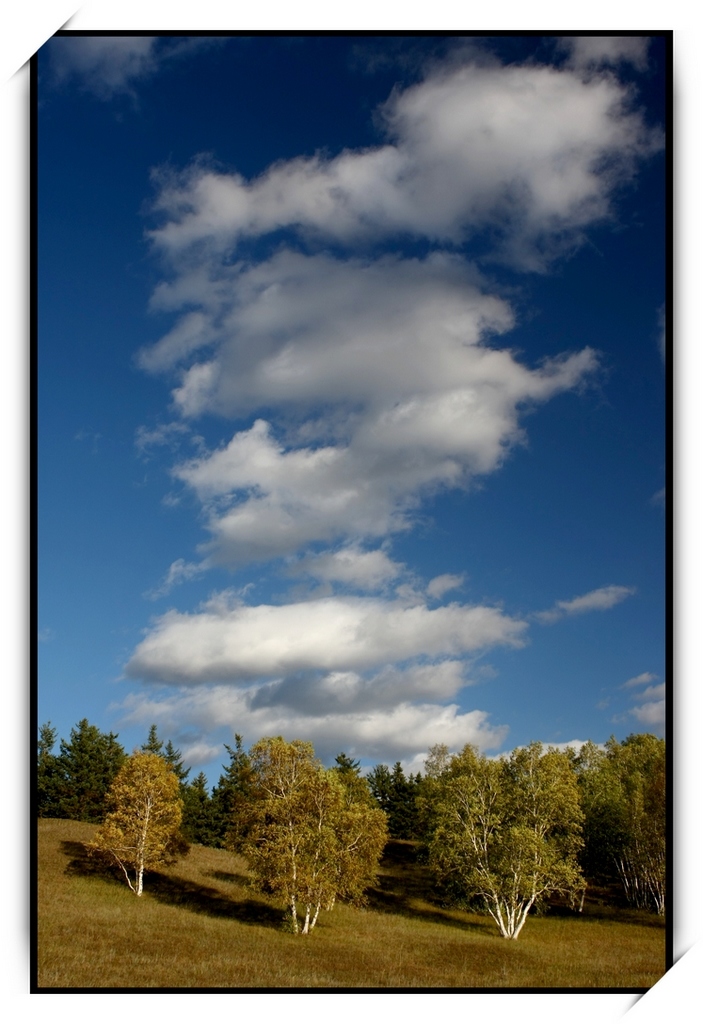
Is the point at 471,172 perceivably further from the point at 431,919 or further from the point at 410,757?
the point at 431,919

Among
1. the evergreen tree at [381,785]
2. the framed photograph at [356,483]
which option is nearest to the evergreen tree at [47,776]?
the framed photograph at [356,483]

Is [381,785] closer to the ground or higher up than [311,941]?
higher up

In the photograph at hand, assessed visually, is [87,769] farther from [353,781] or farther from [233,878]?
[353,781]

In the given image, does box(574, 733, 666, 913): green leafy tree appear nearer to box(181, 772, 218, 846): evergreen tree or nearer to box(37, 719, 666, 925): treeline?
box(37, 719, 666, 925): treeline

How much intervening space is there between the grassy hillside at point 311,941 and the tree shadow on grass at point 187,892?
0.7 inches

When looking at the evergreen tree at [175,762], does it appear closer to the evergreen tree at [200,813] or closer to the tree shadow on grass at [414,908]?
the evergreen tree at [200,813]

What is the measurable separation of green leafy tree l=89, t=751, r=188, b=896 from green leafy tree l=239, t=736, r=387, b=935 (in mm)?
1123

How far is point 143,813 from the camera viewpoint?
369 inches

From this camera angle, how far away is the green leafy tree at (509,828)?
334 inches

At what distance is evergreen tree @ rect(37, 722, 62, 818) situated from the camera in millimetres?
7184

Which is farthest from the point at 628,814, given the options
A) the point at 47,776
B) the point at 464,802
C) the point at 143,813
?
the point at 47,776

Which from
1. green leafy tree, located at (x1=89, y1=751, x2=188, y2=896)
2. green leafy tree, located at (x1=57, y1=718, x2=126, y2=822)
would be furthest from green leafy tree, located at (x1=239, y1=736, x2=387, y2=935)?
green leafy tree, located at (x1=57, y1=718, x2=126, y2=822)

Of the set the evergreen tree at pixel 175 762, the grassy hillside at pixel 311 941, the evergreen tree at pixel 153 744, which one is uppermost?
the evergreen tree at pixel 153 744

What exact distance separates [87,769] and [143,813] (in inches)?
48.1
